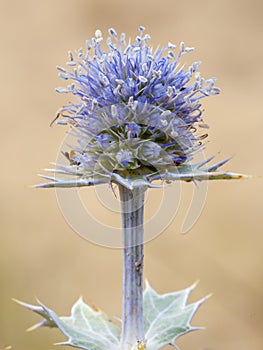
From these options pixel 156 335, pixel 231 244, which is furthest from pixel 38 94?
pixel 156 335

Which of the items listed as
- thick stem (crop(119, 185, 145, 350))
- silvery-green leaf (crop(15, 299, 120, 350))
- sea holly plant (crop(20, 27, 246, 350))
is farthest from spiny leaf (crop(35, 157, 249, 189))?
silvery-green leaf (crop(15, 299, 120, 350))

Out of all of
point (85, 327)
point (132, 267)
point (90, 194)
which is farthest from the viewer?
point (90, 194)

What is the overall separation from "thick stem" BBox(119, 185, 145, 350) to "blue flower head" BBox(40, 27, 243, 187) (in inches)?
6.2

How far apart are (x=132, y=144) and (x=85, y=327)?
754mm

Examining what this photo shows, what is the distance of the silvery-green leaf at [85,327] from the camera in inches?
75.9

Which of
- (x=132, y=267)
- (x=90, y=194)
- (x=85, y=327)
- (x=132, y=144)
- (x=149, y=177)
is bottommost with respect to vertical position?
(x=85, y=327)

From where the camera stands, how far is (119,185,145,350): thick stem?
1.96 m

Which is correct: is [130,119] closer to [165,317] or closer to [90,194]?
[165,317]

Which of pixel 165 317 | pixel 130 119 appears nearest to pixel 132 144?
pixel 130 119

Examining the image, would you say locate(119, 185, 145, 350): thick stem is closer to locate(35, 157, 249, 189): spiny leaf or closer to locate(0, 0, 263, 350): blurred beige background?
locate(35, 157, 249, 189): spiny leaf

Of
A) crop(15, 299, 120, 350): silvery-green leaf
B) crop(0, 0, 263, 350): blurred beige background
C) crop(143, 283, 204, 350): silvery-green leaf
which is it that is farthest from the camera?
crop(0, 0, 263, 350): blurred beige background

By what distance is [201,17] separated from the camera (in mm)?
5836

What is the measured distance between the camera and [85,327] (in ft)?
6.95

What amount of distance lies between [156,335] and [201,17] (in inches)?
174
